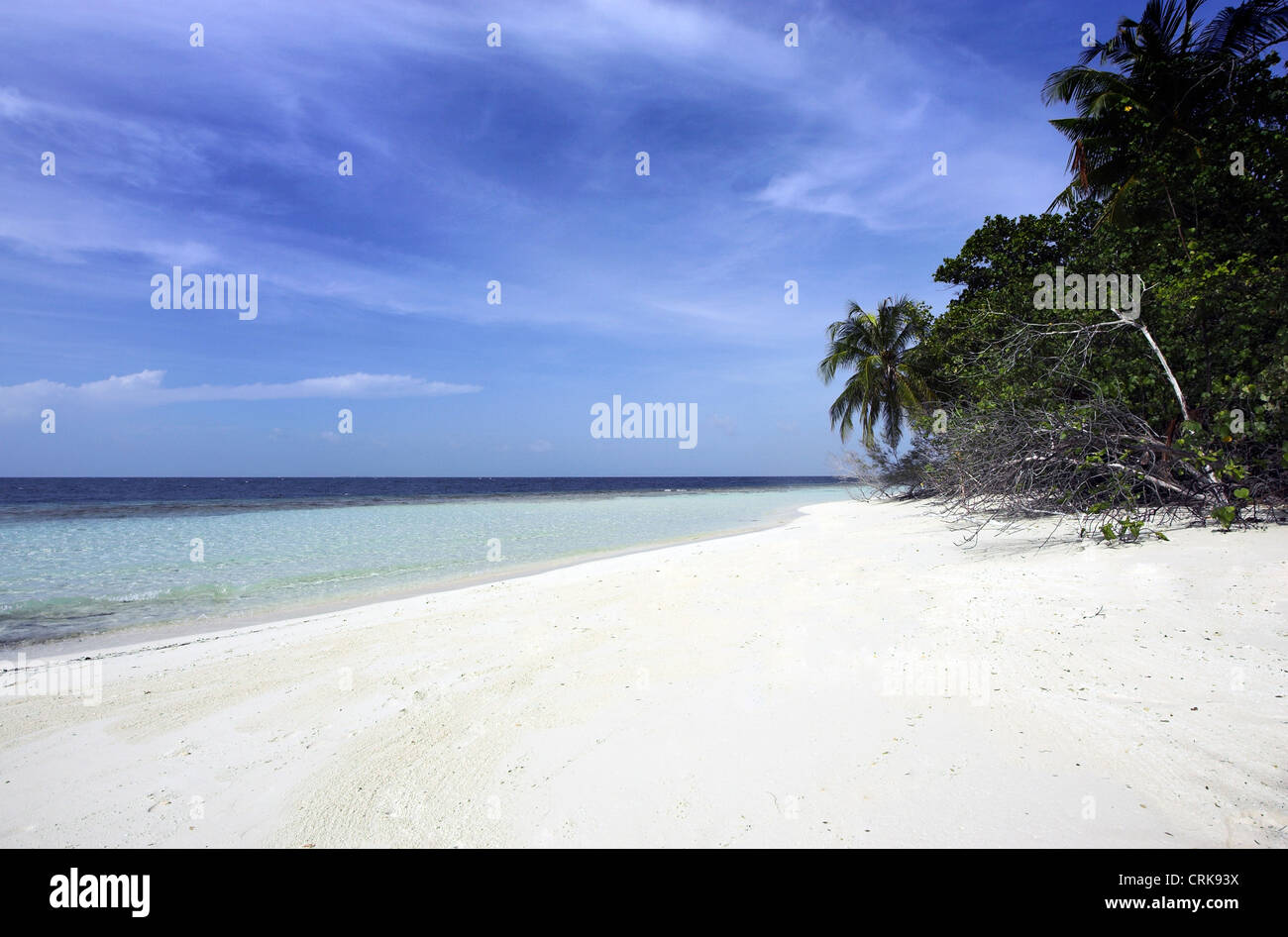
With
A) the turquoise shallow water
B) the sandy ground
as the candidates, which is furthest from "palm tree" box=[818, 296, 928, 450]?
the sandy ground

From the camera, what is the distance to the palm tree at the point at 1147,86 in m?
12.2

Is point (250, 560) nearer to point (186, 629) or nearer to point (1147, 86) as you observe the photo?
point (186, 629)

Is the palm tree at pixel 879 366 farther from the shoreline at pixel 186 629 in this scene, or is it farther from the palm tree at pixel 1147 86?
the shoreline at pixel 186 629

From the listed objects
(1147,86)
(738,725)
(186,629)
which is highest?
(1147,86)

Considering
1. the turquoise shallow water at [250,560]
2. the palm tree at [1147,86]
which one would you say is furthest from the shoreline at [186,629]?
the palm tree at [1147,86]

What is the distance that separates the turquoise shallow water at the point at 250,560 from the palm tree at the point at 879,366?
25.6 feet

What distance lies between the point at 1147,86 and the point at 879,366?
41.9 ft

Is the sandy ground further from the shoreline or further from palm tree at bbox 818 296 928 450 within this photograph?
palm tree at bbox 818 296 928 450

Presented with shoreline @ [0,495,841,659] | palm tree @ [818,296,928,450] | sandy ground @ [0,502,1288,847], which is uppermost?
palm tree @ [818,296,928,450]

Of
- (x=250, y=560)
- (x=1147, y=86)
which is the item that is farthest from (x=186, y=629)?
(x=1147, y=86)

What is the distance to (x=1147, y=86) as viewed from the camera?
1360 cm

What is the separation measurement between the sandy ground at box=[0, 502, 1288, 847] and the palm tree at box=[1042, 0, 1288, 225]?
442 inches

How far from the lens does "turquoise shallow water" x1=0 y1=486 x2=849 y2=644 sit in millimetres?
8398
